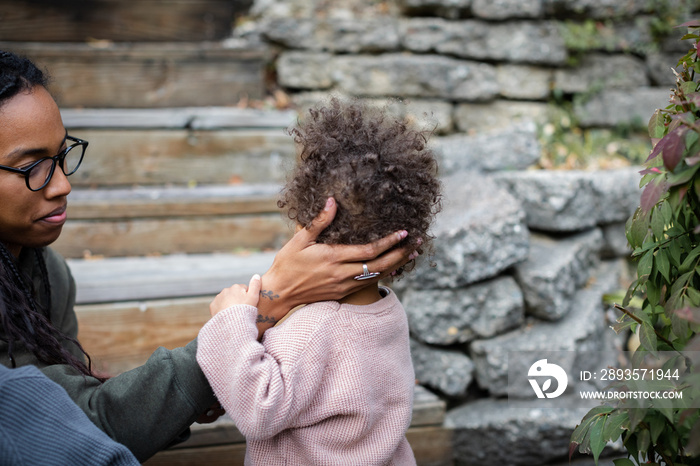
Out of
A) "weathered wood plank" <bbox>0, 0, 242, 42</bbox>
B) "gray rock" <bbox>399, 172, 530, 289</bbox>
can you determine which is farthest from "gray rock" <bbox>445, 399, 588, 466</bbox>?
"weathered wood plank" <bbox>0, 0, 242, 42</bbox>

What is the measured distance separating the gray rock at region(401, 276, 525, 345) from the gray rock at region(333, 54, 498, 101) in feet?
5.43

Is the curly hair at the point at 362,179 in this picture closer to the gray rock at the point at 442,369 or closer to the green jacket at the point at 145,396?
the green jacket at the point at 145,396

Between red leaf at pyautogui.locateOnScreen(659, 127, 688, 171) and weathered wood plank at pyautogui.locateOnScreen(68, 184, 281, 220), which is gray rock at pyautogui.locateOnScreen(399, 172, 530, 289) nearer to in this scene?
weathered wood plank at pyautogui.locateOnScreen(68, 184, 281, 220)

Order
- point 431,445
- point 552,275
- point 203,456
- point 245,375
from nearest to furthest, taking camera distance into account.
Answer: point 245,375, point 203,456, point 431,445, point 552,275

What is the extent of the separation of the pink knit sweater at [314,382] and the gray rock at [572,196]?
1.77m

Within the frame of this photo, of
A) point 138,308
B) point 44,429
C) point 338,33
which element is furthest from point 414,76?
point 44,429

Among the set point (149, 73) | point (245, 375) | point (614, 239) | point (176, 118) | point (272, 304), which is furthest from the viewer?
point (149, 73)

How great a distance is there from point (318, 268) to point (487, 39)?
9.70 ft

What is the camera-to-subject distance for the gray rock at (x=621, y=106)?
386cm

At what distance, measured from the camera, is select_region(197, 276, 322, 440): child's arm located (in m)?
1.26

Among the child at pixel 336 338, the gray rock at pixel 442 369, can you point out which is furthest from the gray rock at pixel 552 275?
the child at pixel 336 338

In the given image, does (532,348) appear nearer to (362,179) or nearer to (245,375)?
(362,179)

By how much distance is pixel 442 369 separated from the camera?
2.67 meters

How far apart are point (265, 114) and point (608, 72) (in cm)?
242
